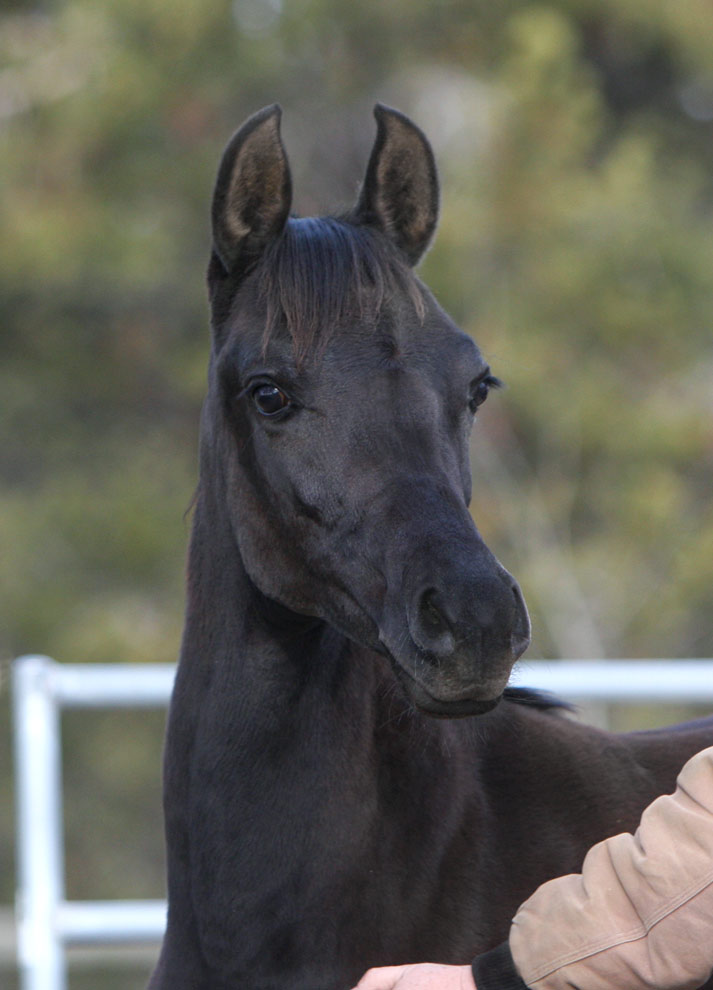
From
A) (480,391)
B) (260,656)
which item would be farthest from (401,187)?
(260,656)

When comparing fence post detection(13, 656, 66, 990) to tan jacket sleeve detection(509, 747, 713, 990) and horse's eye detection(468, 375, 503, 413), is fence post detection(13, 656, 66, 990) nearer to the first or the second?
horse's eye detection(468, 375, 503, 413)

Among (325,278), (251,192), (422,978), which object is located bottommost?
(422,978)

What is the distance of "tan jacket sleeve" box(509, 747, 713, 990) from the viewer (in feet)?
5.27

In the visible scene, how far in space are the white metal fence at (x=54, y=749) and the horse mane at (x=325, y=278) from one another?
1.66 meters

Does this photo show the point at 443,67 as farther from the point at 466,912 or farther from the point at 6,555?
the point at 466,912

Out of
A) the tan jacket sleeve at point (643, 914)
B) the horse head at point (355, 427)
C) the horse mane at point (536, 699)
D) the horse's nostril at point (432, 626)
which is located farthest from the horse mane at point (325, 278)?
the tan jacket sleeve at point (643, 914)

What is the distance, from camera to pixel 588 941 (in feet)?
5.44

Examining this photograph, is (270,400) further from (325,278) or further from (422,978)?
(422,978)

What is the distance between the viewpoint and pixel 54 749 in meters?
3.78

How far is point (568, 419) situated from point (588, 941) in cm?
868

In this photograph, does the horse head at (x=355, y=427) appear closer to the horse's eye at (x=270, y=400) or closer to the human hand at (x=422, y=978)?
the horse's eye at (x=270, y=400)

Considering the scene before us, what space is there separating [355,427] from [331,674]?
0.46m

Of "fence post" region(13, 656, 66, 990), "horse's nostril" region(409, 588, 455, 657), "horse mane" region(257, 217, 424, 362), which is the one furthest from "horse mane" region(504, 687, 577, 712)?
"fence post" region(13, 656, 66, 990)

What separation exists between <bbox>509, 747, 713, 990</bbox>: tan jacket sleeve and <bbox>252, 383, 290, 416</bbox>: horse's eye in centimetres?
86
